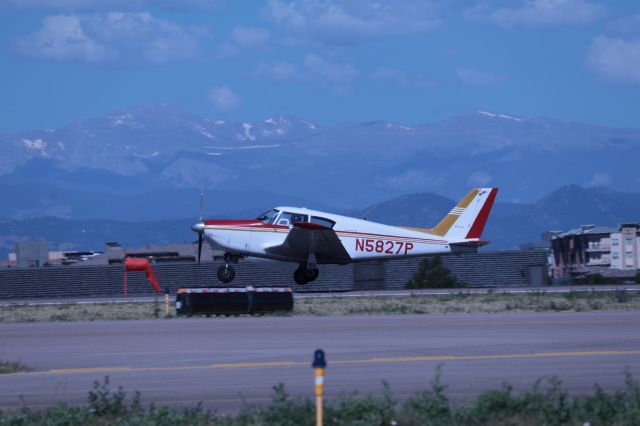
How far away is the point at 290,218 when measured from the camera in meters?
31.9

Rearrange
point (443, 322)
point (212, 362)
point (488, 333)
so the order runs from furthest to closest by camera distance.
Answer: point (443, 322) < point (488, 333) < point (212, 362)

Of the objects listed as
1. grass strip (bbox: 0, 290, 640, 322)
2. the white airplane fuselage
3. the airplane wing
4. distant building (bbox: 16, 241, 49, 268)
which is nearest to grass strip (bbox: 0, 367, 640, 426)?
grass strip (bbox: 0, 290, 640, 322)

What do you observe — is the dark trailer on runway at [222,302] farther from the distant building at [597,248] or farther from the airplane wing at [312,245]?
the distant building at [597,248]

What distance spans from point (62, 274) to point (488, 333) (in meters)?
28.1

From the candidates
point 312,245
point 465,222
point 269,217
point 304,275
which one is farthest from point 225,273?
point 465,222

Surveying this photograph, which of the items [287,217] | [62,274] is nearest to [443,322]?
[287,217]

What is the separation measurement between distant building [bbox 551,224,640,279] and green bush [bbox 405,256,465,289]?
51.5 metres

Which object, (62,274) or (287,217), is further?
(62,274)

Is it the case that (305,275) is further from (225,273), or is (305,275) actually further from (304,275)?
(225,273)

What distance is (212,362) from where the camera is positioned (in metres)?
16.2

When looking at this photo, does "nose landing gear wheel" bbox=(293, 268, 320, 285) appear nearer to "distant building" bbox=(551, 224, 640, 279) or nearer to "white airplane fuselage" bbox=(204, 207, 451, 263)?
"white airplane fuselage" bbox=(204, 207, 451, 263)

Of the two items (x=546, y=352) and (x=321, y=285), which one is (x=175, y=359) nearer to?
(x=546, y=352)

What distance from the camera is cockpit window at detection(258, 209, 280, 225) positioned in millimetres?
32281

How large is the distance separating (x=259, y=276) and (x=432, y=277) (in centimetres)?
762
